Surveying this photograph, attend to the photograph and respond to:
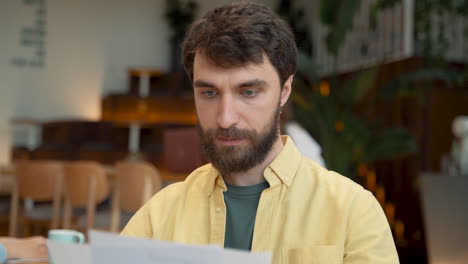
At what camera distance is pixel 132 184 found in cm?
376

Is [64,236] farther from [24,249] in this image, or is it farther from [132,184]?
[132,184]

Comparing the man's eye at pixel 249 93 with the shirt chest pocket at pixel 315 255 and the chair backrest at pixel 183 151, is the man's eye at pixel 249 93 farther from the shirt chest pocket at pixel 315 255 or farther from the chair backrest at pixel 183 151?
the chair backrest at pixel 183 151

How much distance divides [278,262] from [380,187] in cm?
524

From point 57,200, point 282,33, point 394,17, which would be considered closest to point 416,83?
point 394,17

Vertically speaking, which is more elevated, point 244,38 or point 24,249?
point 244,38

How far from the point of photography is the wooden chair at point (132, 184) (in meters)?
3.64

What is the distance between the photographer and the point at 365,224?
3.85 feet

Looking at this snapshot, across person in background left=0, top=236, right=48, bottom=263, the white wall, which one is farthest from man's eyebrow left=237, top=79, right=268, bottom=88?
the white wall

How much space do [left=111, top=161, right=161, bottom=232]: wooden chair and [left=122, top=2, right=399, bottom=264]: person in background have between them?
2.39 metres

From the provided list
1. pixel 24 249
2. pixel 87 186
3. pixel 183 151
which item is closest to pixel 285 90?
pixel 24 249

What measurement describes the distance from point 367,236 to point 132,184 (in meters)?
2.73

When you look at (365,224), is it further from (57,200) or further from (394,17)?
(394,17)

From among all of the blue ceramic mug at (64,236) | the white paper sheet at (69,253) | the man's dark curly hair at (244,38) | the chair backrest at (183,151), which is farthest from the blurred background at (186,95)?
the white paper sheet at (69,253)

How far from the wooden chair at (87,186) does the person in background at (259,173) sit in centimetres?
286
